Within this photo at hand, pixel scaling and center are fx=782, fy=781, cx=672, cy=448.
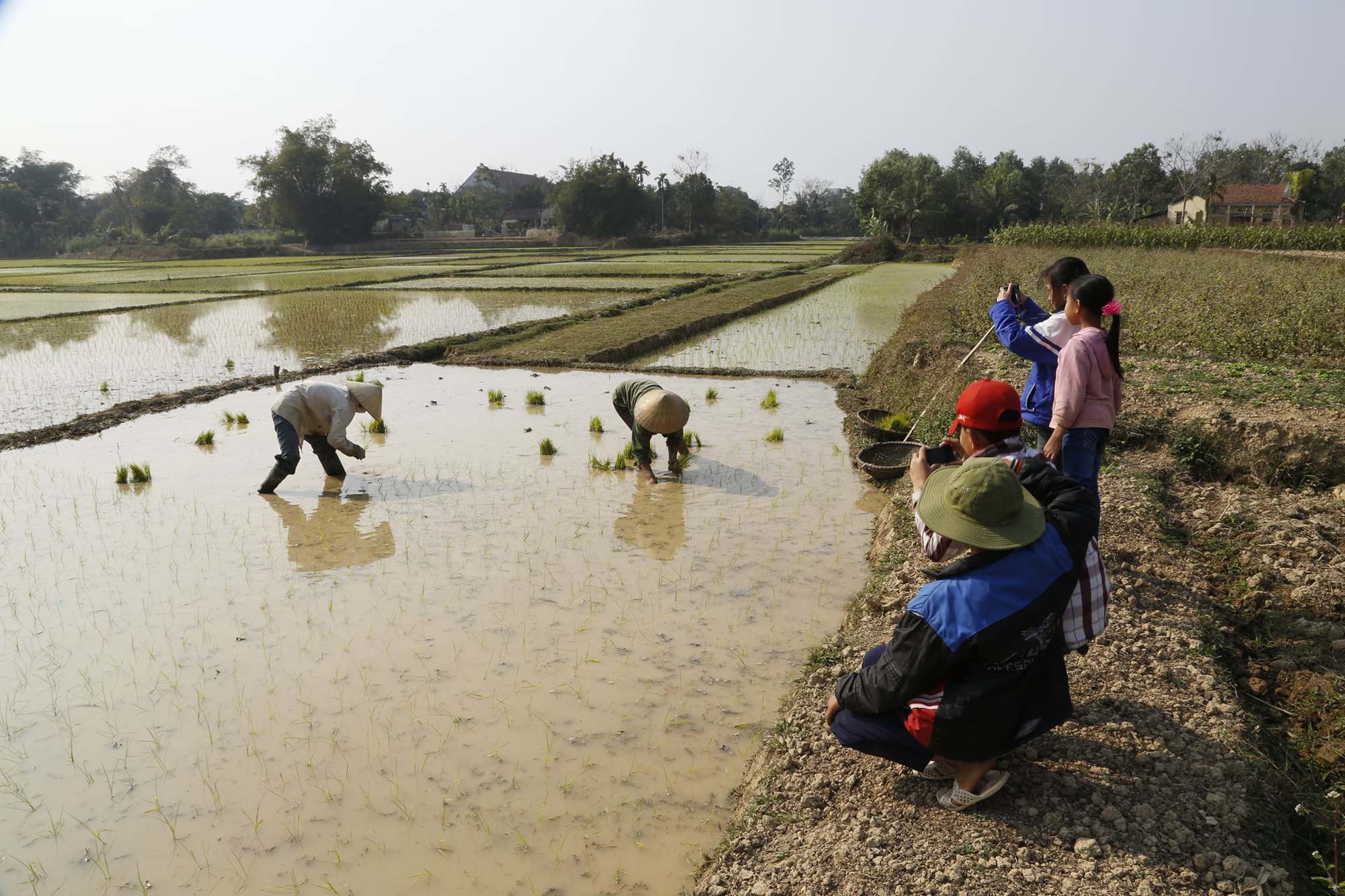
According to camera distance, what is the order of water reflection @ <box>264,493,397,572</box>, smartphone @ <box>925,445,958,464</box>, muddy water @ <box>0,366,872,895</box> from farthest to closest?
water reflection @ <box>264,493,397,572</box> < smartphone @ <box>925,445,958,464</box> < muddy water @ <box>0,366,872,895</box>

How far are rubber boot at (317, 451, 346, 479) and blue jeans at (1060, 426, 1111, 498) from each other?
5.34 meters

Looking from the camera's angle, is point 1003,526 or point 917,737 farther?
point 917,737

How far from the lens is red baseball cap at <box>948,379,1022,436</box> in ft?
8.19

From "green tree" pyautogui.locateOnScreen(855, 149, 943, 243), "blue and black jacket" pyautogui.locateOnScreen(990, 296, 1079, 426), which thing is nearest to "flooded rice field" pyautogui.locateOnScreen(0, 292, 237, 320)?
"blue and black jacket" pyautogui.locateOnScreen(990, 296, 1079, 426)

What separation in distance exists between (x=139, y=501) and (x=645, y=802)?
17.1 ft

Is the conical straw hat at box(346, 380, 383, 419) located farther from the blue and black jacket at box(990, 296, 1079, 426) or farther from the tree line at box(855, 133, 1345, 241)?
the tree line at box(855, 133, 1345, 241)

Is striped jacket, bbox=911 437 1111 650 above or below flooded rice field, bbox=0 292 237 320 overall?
below

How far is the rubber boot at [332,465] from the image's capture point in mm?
6363

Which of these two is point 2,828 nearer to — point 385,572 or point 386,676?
point 386,676

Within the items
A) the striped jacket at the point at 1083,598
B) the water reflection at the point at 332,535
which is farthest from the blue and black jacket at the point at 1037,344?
the water reflection at the point at 332,535

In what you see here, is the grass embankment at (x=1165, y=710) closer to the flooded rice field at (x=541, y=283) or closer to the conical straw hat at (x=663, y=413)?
the conical straw hat at (x=663, y=413)

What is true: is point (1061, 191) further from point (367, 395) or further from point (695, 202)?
point (367, 395)

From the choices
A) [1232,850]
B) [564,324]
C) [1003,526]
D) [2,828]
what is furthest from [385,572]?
[564,324]

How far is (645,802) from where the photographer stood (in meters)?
2.90
